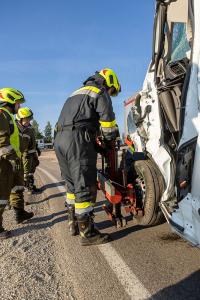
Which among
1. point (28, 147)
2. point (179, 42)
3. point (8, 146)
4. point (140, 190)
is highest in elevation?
point (179, 42)

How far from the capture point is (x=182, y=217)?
298 centimetres

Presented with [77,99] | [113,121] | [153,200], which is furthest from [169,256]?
[77,99]

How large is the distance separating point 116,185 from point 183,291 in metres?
2.06

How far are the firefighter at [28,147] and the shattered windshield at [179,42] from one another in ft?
15.3

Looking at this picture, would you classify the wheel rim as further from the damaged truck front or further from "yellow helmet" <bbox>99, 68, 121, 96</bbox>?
"yellow helmet" <bbox>99, 68, 121, 96</bbox>

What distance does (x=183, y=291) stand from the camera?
2.80 m

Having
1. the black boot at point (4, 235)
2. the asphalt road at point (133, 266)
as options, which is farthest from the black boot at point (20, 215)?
the asphalt road at point (133, 266)

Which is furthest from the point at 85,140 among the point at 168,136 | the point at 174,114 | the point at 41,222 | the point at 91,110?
the point at 41,222

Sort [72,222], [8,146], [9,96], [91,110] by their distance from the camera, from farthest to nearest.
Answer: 1. [9,96]
2. [8,146]
3. [72,222]
4. [91,110]

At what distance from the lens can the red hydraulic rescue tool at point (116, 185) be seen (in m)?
4.44

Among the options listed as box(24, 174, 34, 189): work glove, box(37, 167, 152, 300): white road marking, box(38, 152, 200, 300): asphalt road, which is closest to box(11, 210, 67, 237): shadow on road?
box(38, 152, 200, 300): asphalt road

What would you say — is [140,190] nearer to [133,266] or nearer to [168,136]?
[168,136]

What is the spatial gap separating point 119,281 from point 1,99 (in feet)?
10.7

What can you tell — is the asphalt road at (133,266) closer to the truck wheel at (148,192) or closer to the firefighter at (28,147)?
the truck wheel at (148,192)
